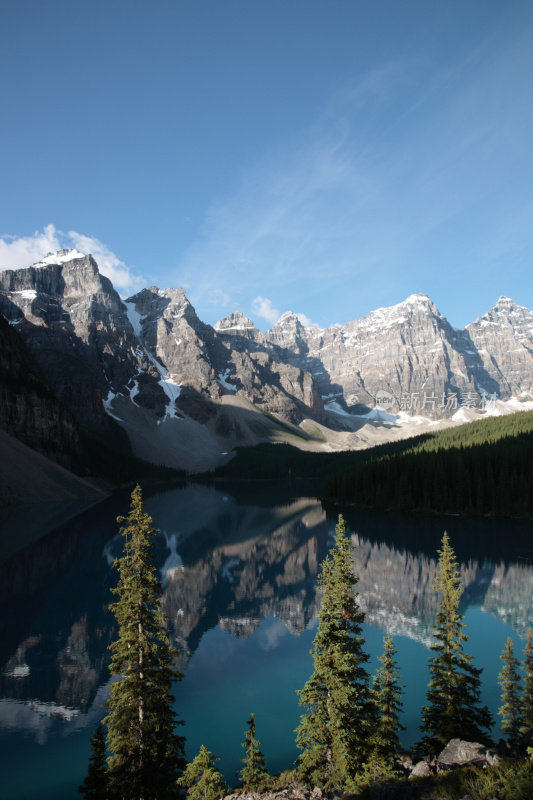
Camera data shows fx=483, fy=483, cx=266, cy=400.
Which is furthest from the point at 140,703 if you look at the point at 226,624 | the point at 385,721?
the point at 226,624

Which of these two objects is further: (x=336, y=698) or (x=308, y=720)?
(x=308, y=720)

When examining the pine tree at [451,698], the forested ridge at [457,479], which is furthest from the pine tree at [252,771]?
the forested ridge at [457,479]

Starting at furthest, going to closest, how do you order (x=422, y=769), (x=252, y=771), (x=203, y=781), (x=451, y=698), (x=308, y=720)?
(x=451, y=698) → (x=308, y=720) → (x=252, y=771) → (x=203, y=781) → (x=422, y=769)

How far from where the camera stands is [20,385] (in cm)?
12725

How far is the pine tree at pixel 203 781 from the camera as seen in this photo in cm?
1340

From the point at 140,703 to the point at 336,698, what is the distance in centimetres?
570

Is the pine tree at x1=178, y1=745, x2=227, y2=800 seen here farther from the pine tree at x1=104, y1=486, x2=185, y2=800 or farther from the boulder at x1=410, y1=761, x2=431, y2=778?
the boulder at x1=410, y1=761, x2=431, y2=778

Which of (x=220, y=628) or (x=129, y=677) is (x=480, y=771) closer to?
(x=129, y=677)

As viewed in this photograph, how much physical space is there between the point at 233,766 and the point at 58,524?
63997 millimetres

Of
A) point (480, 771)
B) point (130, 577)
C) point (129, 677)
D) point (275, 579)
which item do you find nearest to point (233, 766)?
point (129, 677)

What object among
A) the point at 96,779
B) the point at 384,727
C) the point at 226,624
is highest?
the point at 96,779

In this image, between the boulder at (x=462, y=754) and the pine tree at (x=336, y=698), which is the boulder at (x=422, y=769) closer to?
the boulder at (x=462, y=754)

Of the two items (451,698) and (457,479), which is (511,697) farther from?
(457,479)

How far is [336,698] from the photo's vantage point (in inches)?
567
